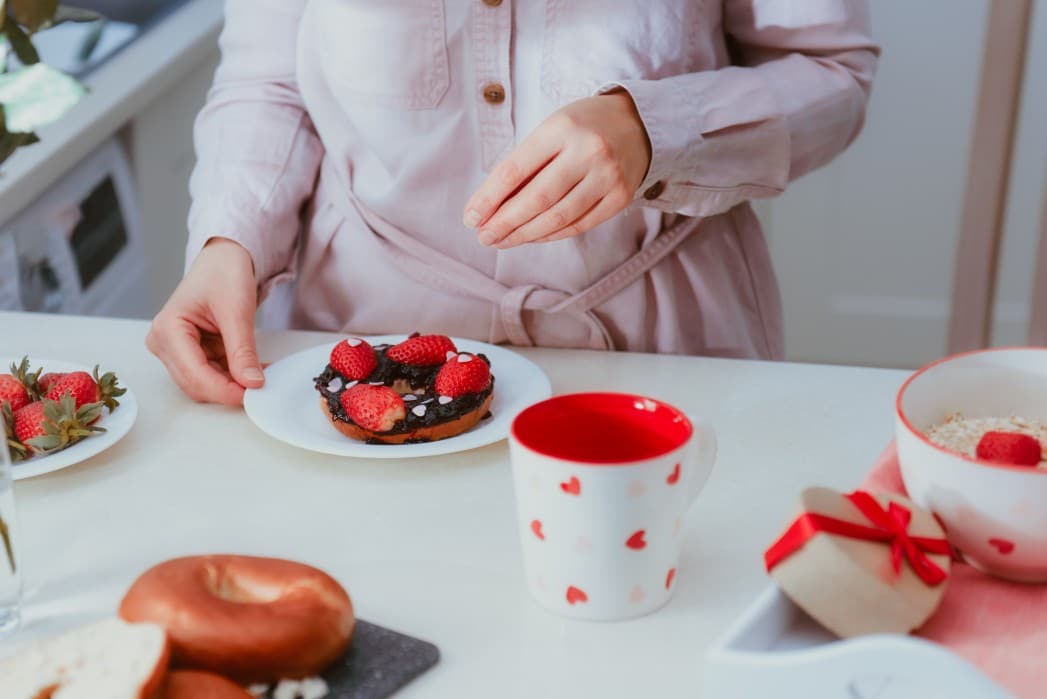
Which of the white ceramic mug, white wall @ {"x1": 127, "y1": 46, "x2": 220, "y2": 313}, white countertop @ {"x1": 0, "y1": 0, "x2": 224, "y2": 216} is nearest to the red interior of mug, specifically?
the white ceramic mug

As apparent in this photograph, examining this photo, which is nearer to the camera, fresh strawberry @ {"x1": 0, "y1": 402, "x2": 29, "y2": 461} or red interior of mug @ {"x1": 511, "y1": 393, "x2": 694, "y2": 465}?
red interior of mug @ {"x1": 511, "y1": 393, "x2": 694, "y2": 465}

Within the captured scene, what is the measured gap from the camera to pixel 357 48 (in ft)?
3.54

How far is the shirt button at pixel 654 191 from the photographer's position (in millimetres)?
993

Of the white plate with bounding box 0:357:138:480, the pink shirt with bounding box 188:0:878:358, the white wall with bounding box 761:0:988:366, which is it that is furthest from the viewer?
the white wall with bounding box 761:0:988:366

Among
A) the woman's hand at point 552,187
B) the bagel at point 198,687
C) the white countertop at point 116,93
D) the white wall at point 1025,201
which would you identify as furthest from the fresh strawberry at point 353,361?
the white wall at point 1025,201

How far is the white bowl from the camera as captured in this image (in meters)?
0.58

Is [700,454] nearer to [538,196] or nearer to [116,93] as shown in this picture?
[538,196]

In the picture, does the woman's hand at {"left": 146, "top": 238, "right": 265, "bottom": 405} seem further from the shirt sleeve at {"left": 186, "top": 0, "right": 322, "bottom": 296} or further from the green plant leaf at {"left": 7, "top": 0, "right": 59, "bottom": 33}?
the green plant leaf at {"left": 7, "top": 0, "right": 59, "bottom": 33}

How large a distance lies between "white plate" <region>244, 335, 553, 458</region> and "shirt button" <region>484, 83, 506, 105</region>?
224 millimetres

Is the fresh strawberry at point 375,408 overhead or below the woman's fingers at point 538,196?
below

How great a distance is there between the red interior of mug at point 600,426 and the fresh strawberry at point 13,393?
439mm

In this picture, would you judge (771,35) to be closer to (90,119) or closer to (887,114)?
(90,119)

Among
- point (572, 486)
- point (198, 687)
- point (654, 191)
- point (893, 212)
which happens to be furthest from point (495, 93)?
point (893, 212)

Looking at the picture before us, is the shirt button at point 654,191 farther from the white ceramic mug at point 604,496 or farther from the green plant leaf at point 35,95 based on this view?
the green plant leaf at point 35,95
